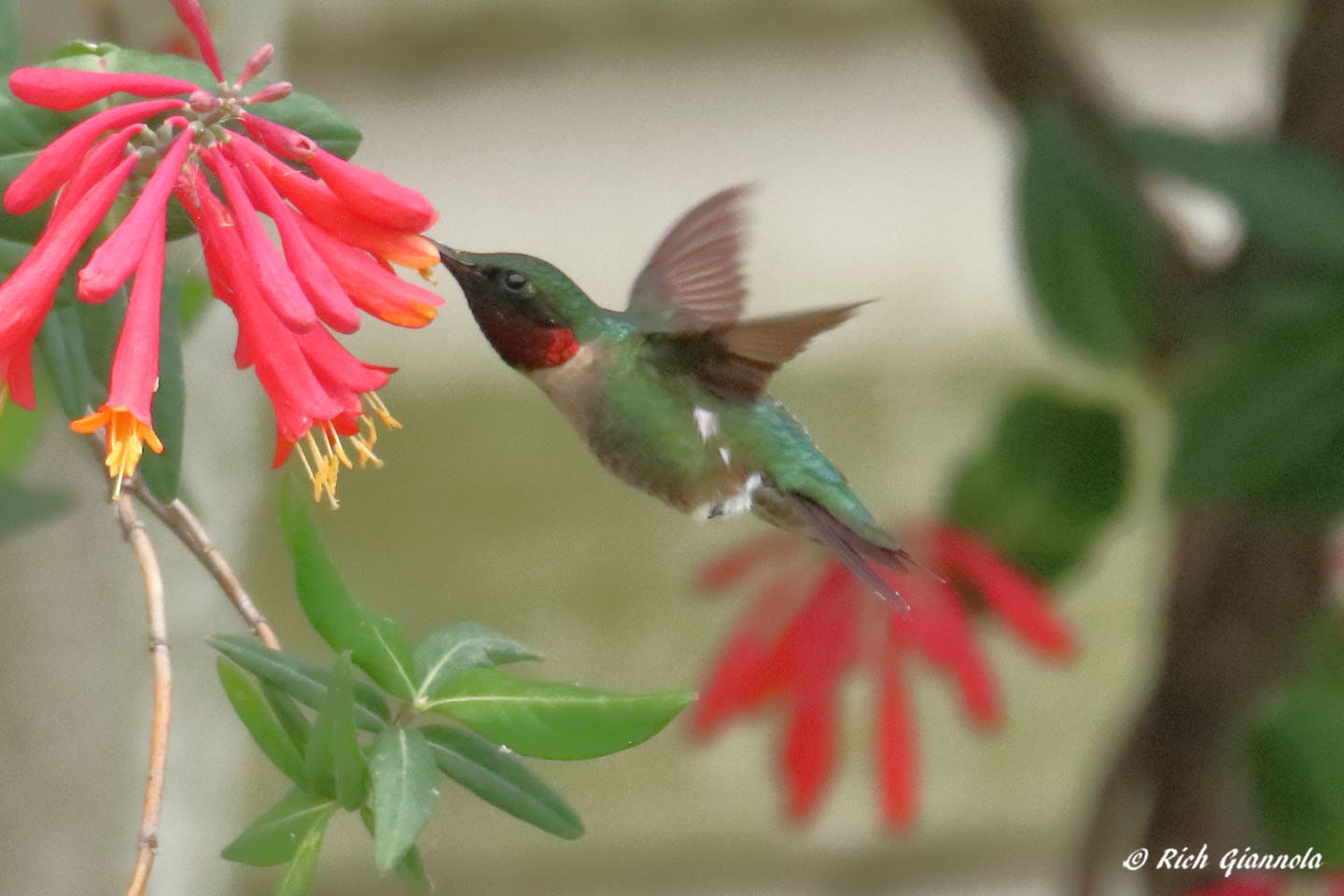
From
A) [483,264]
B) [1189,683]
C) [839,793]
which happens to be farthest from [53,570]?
[839,793]

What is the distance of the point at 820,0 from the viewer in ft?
3.79

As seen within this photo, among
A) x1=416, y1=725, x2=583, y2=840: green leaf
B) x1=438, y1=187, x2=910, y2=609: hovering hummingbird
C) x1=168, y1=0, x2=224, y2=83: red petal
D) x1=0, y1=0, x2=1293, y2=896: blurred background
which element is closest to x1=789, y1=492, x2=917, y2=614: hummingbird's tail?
x1=438, y1=187, x2=910, y2=609: hovering hummingbird

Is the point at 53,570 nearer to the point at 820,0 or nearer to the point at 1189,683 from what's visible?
the point at 1189,683

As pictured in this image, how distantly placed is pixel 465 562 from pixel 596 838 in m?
0.25

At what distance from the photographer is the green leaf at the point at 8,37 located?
0.36 metres

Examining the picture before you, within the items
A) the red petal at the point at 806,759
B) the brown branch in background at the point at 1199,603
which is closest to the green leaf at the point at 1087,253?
the brown branch in background at the point at 1199,603

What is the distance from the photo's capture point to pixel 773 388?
1163 mm

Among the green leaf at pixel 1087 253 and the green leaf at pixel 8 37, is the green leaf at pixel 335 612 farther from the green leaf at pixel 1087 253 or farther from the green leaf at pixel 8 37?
the green leaf at pixel 1087 253

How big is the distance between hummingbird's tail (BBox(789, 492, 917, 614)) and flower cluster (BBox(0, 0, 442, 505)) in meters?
0.14

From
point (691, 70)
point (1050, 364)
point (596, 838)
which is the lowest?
point (596, 838)

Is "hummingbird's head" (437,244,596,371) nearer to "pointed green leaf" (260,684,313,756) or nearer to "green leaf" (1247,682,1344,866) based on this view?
"pointed green leaf" (260,684,313,756)

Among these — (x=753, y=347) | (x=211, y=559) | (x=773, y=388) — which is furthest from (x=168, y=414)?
(x=773, y=388)

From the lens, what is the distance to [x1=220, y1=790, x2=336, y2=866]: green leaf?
34 centimetres

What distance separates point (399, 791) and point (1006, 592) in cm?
47
